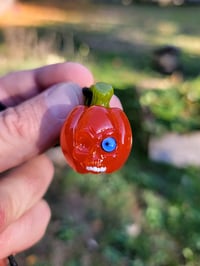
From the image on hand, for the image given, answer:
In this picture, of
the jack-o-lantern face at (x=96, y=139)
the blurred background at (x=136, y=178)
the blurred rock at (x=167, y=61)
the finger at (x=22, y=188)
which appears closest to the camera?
the jack-o-lantern face at (x=96, y=139)

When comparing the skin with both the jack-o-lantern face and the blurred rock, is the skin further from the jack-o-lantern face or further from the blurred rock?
the blurred rock

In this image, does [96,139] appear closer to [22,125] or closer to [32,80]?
[22,125]

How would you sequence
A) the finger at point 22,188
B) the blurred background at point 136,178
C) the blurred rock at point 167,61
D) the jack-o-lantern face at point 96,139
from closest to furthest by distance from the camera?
the jack-o-lantern face at point 96,139, the finger at point 22,188, the blurred background at point 136,178, the blurred rock at point 167,61

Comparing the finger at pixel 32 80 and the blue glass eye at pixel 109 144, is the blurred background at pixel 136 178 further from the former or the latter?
the blue glass eye at pixel 109 144

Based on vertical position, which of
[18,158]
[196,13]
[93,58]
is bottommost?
[196,13]

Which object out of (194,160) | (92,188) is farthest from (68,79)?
(194,160)

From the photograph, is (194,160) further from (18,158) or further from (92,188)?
(18,158)

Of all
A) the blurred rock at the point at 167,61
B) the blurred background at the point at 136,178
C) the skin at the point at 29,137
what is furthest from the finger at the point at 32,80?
the blurred rock at the point at 167,61

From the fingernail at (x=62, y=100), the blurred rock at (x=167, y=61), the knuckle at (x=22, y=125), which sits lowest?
the blurred rock at (x=167, y=61)

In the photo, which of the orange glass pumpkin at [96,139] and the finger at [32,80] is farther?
the finger at [32,80]
